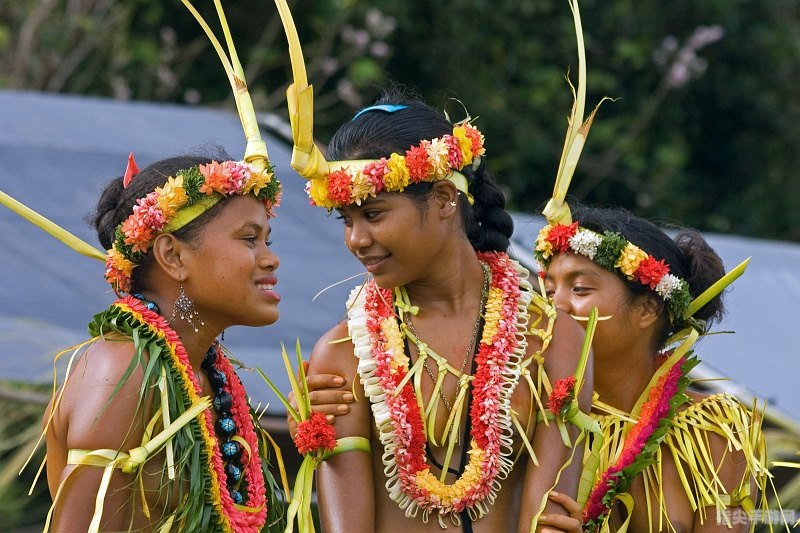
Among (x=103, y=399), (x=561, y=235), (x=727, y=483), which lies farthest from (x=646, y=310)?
(x=103, y=399)

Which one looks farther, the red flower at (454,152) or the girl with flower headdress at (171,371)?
the red flower at (454,152)

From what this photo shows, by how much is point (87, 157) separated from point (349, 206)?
3.19m

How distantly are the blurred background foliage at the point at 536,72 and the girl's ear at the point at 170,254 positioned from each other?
5.69 m

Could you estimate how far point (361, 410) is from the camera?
313 cm

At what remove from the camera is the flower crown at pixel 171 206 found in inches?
116

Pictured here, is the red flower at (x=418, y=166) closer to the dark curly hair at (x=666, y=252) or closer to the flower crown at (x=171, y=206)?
the flower crown at (x=171, y=206)

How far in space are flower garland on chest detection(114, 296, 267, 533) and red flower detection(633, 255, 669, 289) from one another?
→ 1.22 meters

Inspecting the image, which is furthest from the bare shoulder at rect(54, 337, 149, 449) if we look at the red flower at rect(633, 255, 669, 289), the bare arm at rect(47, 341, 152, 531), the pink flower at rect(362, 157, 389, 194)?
the red flower at rect(633, 255, 669, 289)

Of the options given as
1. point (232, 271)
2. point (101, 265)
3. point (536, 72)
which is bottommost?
point (232, 271)

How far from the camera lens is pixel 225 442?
3055mm

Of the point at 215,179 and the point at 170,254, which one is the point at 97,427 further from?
the point at 215,179

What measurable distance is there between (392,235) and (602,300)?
92 cm

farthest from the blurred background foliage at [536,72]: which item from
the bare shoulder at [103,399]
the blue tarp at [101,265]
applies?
the bare shoulder at [103,399]

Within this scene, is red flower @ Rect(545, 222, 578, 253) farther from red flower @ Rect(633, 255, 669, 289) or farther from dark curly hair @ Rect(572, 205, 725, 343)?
red flower @ Rect(633, 255, 669, 289)
